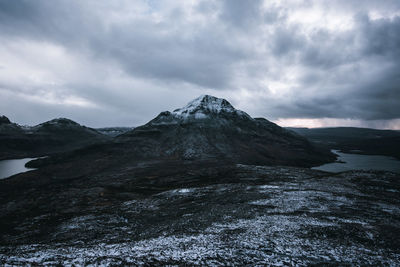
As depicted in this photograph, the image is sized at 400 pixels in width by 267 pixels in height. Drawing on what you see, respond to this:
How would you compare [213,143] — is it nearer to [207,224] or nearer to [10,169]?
[207,224]

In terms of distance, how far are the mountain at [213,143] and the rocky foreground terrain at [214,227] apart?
7762cm

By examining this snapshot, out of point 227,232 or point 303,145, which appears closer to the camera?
Result: point 227,232

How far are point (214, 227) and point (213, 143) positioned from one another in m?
130

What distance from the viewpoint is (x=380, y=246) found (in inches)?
755

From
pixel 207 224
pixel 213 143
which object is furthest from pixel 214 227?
pixel 213 143

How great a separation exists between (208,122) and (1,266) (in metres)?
180

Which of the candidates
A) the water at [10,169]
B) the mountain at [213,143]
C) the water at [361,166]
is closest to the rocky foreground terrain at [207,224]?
the water at [10,169]

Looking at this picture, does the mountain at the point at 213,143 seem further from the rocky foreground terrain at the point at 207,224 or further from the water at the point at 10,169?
the rocky foreground terrain at the point at 207,224

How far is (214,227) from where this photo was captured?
24.3 metres

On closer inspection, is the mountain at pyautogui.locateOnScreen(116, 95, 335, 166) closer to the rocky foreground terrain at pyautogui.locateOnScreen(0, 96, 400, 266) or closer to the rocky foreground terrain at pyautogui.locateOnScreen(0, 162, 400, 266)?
the rocky foreground terrain at pyautogui.locateOnScreen(0, 96, 400, 266)

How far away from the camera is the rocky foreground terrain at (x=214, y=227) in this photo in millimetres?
16344

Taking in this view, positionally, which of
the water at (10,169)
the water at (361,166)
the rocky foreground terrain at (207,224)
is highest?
the rocky foreground terrain at (207,224)

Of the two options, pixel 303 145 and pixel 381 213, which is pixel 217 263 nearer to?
pixel 381 213

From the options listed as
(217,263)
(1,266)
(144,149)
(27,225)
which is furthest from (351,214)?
(144,149)
